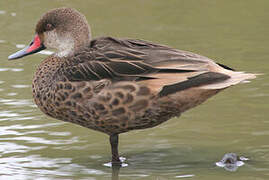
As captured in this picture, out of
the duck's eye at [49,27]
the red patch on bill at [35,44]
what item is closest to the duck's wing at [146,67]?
the duck's eye at [49,27]

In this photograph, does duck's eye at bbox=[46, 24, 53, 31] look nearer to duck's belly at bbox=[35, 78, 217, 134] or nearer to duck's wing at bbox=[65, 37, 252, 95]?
duck's wing at bbox=[65, 37, 252, 95]

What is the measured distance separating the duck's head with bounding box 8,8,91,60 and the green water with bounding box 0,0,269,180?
3.26 feet

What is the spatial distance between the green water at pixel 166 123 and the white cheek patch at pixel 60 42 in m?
0.95

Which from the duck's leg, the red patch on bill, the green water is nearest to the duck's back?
the duck's leg

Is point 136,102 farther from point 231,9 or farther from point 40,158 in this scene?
point 231,9

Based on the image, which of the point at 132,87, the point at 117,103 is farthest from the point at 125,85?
the point at 117,103

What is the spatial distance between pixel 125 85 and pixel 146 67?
262 mm

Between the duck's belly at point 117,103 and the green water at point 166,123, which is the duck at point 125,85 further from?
the green water at point 166,123

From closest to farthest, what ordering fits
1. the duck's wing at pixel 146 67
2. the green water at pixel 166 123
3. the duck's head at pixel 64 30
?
the duck's wing at pixel 146 67 < the green water at pixel 166 123 < the duck's head at pixel 64 30

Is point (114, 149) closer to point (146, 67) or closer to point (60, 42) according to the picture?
point (146, 67)

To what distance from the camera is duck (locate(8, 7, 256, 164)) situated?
257 inches

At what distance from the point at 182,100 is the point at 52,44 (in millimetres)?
1494

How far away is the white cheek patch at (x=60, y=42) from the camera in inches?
281

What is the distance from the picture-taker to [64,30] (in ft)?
23.5
